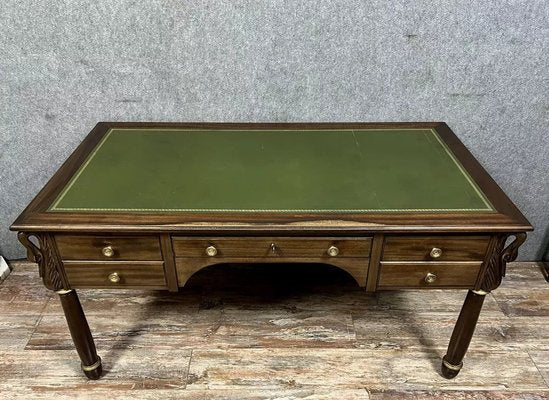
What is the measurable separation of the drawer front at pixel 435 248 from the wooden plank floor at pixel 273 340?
472mm

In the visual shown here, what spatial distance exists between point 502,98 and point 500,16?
26cm

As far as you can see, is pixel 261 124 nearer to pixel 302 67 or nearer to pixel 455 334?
pixel 302 67

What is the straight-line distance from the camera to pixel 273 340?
1.45m

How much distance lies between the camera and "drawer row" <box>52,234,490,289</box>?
1.06 metres

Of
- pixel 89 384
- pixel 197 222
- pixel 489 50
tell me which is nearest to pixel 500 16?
pixel 489 50

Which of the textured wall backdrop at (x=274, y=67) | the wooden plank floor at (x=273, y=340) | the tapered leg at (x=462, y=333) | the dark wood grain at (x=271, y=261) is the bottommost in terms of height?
the wooden plank floor at (x=273, y=340)

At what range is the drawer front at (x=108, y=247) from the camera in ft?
3.44

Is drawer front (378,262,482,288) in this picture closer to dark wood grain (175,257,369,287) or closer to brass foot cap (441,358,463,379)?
A: dark wood grain (175,257,369,287)

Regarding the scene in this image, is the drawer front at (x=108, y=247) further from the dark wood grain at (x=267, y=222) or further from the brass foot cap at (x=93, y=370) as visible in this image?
the brass foot cap at (x=93, y=370)

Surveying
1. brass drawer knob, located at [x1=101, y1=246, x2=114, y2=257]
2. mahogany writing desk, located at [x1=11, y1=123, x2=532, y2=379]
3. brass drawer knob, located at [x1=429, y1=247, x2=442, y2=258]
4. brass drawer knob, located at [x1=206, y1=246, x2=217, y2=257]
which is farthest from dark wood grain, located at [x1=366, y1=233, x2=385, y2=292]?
brass drawer knob, located at [x1=101, y1=246, x2=114, y2=257]

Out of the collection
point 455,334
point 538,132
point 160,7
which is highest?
point 160,7

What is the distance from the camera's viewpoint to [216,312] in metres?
1.56

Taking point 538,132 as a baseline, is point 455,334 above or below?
below

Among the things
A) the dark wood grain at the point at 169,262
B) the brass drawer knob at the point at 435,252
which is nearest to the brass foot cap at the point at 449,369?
the brass drawer knob at the point at 435,252
